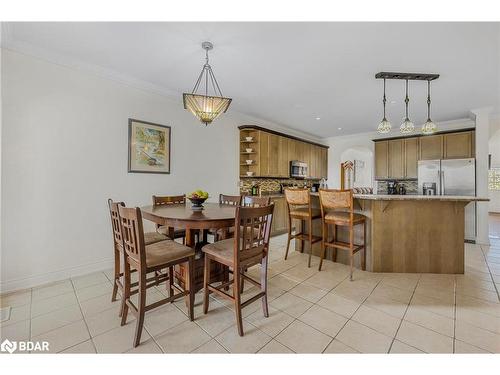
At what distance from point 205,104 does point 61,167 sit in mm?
1810

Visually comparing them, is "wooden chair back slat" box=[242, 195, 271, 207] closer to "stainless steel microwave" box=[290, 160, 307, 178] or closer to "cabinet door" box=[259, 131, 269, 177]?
"cabinet door" box=[259, 131, 269, 177]

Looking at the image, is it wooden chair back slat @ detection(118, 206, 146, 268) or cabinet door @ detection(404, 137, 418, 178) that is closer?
wooden chair back slat @ detection(118, 206, 146, 268)

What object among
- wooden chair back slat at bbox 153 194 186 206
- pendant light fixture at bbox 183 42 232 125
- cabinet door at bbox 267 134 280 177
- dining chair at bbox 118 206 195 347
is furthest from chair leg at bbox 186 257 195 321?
cabinet door at bbox 267 134 280 177

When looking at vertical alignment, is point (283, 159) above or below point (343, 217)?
above

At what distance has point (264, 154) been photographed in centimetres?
484

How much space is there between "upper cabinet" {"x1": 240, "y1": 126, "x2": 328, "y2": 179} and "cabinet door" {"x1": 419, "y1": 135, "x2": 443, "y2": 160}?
8.51ft

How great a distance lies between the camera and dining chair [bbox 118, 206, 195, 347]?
1.56 meters

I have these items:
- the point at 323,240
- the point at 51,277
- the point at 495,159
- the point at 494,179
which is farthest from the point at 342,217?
the point at 494,179

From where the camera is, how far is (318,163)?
6.64 metres

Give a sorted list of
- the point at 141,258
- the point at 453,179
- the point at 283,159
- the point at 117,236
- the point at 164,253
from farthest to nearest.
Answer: the point at 283,159 → the point at 453,179 → the point at 117,236 → the point at 164,253 → the point at 141,258

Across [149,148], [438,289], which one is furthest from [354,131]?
[149,148]

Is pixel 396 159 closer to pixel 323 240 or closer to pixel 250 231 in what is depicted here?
pixel 323 240

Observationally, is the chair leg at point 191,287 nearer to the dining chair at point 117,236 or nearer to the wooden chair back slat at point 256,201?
the dining chair at point 117,236
